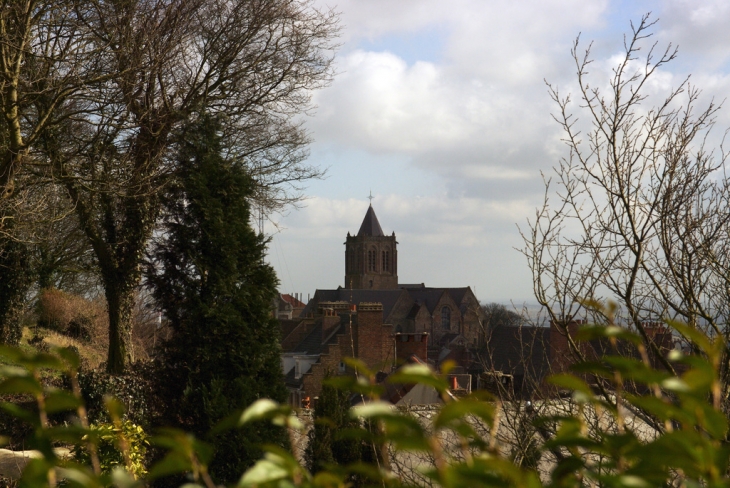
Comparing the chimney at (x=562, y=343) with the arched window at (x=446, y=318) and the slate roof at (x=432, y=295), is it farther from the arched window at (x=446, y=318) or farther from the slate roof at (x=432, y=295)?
the arched window at (x=446, y=318)

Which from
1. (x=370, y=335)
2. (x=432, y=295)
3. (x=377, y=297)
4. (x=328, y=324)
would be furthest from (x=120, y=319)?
(x=432, y=295)

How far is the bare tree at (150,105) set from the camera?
472 inches

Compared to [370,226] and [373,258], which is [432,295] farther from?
[370,226]

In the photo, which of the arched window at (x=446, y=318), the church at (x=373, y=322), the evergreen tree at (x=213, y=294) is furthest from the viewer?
the arched window at (x=446, y=318)

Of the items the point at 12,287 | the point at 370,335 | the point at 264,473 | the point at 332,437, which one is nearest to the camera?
the point at 264,473

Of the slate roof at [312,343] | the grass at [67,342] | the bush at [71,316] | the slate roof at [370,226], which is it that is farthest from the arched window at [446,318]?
the grass at [67,342]

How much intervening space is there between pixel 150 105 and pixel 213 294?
576cm

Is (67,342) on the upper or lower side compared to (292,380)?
upper

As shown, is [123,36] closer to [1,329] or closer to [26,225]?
[26,225]

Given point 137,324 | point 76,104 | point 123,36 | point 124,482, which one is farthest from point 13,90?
point 137,324

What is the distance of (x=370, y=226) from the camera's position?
328 feet

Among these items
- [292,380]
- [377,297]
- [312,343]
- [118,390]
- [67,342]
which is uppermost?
[377,297]

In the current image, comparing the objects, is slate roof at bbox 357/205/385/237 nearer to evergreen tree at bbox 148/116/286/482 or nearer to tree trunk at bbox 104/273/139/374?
tree trunk at bbox 104/273/139/374

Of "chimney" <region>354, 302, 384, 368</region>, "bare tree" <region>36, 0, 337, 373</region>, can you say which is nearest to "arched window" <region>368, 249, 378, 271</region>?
"chimney" <region>354, 302, 384, 368</region>
